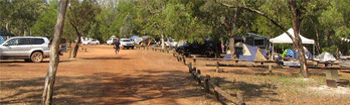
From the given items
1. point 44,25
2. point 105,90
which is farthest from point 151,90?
point 44,25

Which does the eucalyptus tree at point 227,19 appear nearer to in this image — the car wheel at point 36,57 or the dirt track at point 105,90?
the car wheel at point 36,57

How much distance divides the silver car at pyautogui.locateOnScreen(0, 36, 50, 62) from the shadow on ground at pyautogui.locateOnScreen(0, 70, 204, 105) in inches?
324

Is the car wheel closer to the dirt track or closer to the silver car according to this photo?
the silver car

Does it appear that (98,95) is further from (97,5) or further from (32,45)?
(97,5)

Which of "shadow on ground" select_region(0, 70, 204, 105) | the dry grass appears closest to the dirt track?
"shadow on ground" select_region(0, 70, 204, 105)

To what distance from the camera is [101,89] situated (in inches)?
473

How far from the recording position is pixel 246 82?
1609 cm

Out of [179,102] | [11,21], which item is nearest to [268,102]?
[179,102]

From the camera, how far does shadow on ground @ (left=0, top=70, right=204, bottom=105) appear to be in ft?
33.2

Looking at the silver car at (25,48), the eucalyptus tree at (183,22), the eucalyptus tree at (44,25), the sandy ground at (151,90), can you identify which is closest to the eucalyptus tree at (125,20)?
the eucalyptus tree at (44,25)

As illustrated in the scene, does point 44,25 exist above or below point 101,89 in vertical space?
above

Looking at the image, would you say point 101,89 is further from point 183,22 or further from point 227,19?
point 227,19

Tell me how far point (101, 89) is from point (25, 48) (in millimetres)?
A: 11912

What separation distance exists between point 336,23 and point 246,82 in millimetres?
22946
